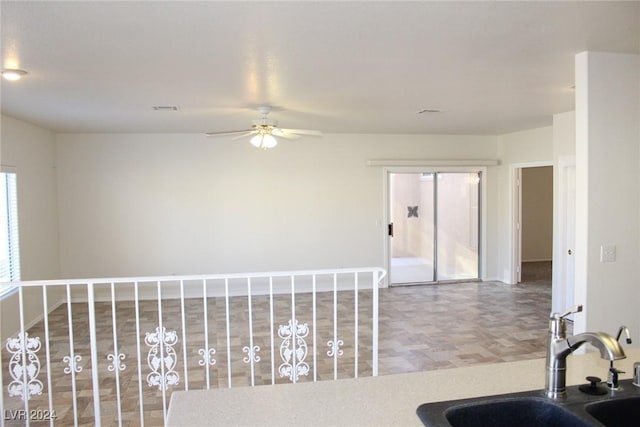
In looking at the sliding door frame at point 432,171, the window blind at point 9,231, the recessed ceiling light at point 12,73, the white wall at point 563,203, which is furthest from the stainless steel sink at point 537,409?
the sliding door frame at point 432,171

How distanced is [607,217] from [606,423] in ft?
6.70

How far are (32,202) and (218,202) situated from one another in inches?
92.4

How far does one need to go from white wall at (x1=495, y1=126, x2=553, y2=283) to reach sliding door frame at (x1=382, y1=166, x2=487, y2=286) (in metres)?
0.24

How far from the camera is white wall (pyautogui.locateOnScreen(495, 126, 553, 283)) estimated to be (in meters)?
6.68

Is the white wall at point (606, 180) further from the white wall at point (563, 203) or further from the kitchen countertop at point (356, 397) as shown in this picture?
the white wall at point (563, 203)

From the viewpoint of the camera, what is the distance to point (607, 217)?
9.81 feet

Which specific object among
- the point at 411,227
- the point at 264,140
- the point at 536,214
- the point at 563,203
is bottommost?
the point at 411,227

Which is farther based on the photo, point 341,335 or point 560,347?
point 341,335

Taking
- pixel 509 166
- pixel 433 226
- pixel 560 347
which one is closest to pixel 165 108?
pixel 560 347

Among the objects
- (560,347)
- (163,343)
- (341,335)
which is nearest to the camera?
(560,347)

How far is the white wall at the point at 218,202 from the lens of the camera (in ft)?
21.7

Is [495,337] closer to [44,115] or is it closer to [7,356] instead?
[7,356]

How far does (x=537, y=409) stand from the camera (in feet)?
4.35

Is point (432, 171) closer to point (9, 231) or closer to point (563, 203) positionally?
point (563, 203)
